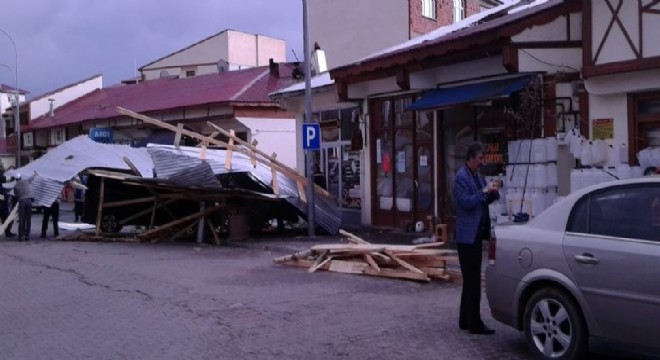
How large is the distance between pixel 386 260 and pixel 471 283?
3953 mm

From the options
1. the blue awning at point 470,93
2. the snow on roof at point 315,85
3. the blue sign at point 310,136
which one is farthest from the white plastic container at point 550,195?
the snow on roof at point 315,85

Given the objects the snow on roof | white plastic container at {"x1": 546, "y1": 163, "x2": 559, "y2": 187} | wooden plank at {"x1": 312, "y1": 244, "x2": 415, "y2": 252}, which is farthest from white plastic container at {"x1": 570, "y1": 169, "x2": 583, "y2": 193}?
the snow on roof

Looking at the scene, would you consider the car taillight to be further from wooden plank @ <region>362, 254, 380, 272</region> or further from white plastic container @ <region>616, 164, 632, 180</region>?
white plastic container @ <region>616, 164, 632, 180</region>

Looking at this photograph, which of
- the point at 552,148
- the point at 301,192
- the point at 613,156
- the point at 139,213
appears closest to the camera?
the point at 613,156

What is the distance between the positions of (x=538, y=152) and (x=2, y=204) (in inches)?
561

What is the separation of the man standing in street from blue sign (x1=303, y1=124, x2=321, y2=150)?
6.91 metres

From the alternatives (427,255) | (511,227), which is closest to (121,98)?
(427,255)

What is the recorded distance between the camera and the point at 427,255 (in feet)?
38.1

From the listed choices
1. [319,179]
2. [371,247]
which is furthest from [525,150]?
[319,179]

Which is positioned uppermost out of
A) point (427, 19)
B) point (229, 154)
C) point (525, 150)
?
point (427, 19)

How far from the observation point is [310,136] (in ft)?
55.9

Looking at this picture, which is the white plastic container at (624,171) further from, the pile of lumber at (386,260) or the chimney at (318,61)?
the chimney at (318,61)

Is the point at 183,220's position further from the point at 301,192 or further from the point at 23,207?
the point at 23,207

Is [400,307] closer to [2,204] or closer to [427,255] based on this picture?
[427,255]
